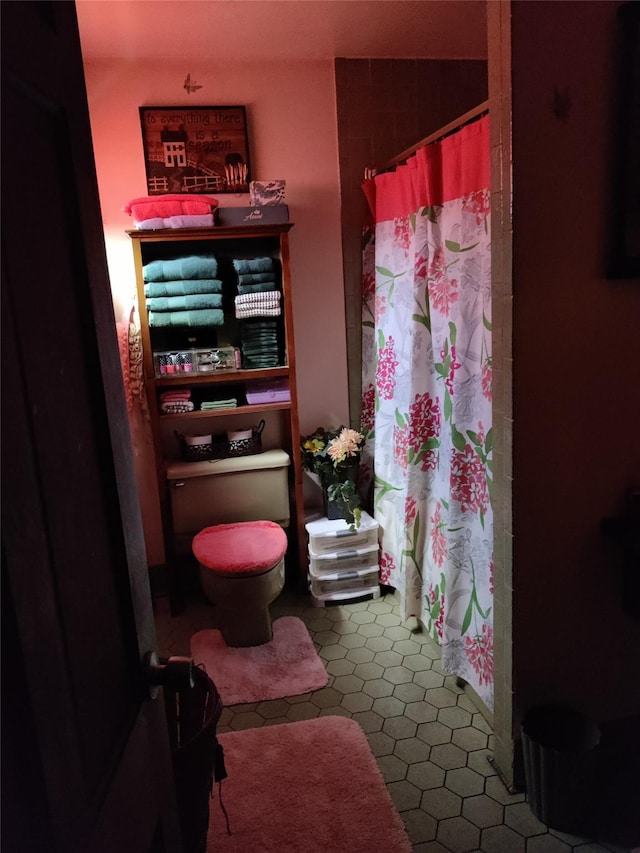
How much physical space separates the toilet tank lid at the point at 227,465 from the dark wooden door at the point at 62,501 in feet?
6.19

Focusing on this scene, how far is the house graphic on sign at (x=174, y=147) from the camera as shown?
111 inches

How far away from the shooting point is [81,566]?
0.78 meters

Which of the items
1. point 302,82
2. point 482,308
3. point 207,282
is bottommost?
point 482,308

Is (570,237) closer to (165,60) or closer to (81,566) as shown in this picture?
(81,566)

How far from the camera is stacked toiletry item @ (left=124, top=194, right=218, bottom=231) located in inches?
104

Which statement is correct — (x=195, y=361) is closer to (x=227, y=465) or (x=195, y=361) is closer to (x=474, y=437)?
(x=227, y=465)

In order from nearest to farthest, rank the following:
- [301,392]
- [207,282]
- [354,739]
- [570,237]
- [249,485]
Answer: [570,237] → [354,739] → [207,282] → [249,485] → [301,392]

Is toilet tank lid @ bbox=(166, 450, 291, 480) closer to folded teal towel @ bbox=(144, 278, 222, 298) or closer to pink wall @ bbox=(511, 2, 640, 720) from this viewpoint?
folded teal towel @ bbox=(144, 278, 222, 298)

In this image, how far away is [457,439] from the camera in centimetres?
214

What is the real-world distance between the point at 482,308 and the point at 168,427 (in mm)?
1687

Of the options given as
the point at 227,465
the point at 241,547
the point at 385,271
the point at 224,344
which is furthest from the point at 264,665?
the point at 385,271

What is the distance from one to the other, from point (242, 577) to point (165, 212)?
5.06 feet

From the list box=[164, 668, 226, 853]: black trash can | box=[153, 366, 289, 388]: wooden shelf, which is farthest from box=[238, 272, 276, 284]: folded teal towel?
box=[164, 668, 226, 853]: black trash can

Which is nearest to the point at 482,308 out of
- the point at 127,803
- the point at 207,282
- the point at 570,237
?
the point at 570,237
